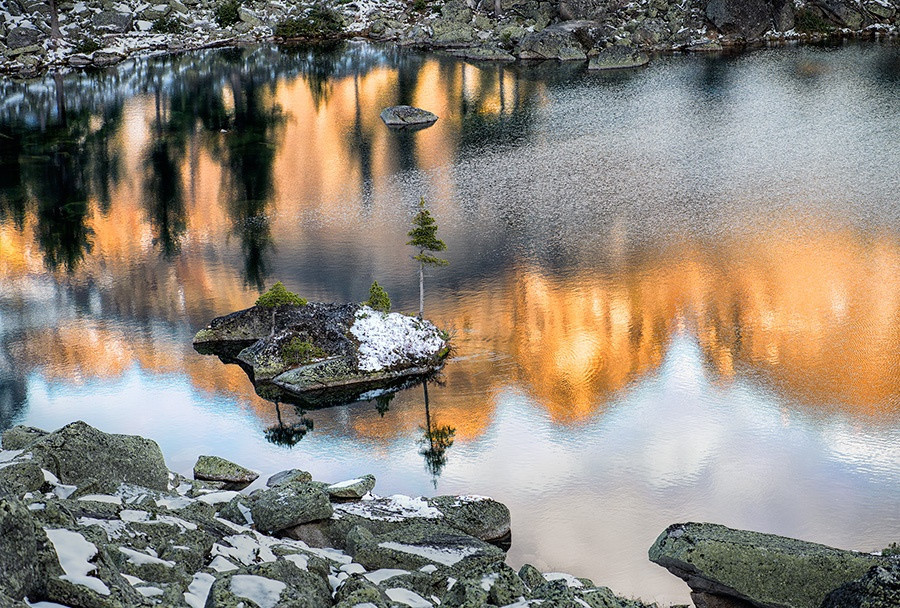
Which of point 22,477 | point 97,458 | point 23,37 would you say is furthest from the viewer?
point 23,37

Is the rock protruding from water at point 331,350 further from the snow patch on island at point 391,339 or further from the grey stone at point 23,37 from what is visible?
the grey stone at point 23,37

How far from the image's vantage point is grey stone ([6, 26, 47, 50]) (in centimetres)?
9619

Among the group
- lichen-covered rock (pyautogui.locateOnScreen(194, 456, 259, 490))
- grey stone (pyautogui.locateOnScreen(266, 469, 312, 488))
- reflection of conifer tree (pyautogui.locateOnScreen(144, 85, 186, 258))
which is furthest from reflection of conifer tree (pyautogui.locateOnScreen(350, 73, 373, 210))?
grey stone (pyautogui.locateOnScreen(266, 469, 312, 488))

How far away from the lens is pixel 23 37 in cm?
9675

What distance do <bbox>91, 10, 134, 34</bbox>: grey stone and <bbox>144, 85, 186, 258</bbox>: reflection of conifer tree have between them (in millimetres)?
32723

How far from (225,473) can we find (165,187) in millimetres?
32787

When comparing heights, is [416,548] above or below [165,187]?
above

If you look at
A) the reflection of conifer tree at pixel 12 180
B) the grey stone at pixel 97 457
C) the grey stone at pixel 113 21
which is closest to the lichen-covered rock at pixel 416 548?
the grey stone at pixel 97 457

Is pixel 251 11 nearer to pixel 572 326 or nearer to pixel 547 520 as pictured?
pixel 572 326

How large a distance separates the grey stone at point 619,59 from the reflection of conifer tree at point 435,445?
56630mm

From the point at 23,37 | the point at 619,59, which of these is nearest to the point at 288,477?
the point at 619,59

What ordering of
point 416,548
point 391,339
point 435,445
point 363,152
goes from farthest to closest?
1. point 363,152
2. point 391,339
3. point 435,445
4. point 416,548

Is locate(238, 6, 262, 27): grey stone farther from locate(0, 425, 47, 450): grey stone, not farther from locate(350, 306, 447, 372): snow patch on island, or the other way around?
locate(0, 425, 47, 450): grey stone

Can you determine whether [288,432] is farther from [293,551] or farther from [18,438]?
[293,551]
